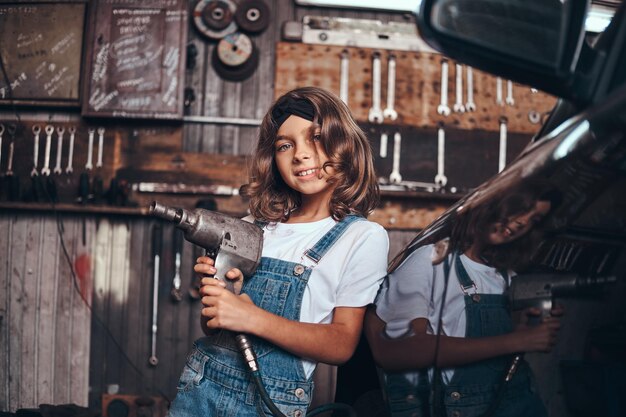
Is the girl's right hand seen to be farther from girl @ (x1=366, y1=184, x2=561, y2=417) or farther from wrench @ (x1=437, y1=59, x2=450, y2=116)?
wrench @ (x1=437, y1=59, x2=450, y2=116)

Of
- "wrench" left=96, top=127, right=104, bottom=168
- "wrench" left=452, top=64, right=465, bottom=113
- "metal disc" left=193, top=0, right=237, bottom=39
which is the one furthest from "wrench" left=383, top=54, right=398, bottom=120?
"wrench" left=96, top=127, right=104, bottom=168

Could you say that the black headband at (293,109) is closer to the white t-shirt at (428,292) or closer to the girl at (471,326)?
the white t-shirt at (428,292)

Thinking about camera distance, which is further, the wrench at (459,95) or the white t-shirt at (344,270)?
the wrench at (459,95)

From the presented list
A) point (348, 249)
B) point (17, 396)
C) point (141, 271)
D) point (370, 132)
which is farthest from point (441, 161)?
point (17, 396)

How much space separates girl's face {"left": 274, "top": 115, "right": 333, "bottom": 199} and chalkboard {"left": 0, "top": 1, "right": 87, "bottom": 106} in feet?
9.77

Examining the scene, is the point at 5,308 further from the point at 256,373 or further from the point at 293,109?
the point at 256,373

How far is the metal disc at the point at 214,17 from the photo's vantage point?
4309 mm

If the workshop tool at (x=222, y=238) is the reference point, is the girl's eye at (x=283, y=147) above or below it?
above

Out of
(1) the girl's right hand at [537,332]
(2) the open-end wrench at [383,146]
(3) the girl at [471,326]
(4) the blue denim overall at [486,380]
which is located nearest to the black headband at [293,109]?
(3) the girl at [471,326]

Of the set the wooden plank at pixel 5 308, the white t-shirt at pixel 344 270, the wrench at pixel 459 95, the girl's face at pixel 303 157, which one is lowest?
the wooden plank at pixel 5 308

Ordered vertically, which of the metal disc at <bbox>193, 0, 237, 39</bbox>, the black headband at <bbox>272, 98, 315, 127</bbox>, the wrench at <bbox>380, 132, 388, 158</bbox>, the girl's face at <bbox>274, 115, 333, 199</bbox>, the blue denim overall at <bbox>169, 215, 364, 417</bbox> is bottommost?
the blue denim overall at <bbox>169, 215, 364, 417</bbox>

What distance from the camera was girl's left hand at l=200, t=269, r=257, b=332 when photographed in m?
1.40

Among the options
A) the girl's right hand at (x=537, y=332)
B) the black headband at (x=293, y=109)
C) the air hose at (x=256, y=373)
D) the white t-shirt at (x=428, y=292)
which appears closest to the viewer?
the girl's right hand at (x=537, y=332)

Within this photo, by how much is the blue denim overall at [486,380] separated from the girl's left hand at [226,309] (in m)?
0.57
